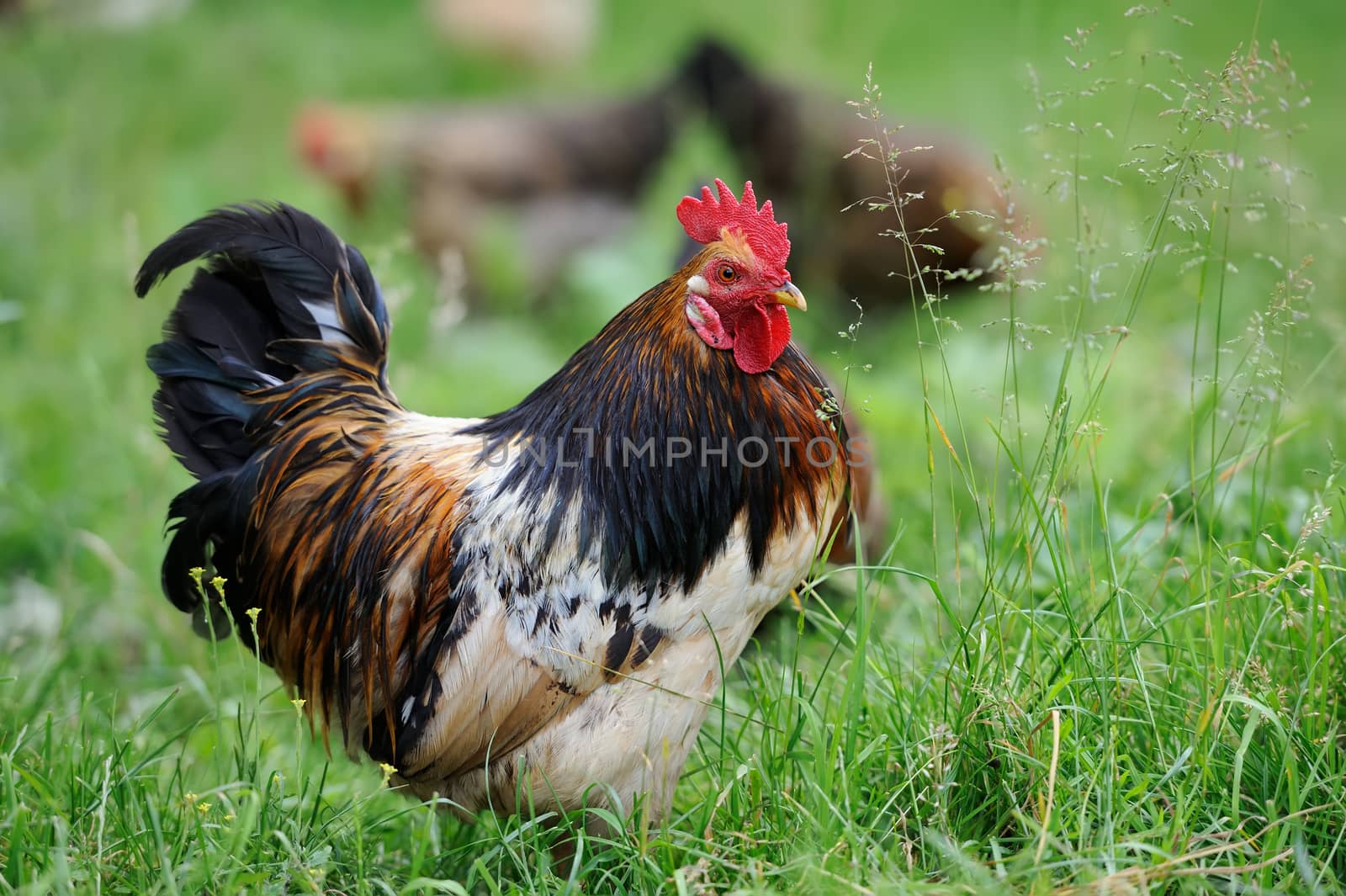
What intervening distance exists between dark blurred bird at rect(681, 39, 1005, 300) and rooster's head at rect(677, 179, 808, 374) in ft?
11.7

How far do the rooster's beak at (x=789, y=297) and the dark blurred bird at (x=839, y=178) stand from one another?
363cm

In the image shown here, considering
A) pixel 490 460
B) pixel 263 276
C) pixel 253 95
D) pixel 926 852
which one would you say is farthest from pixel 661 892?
pixel 253 95

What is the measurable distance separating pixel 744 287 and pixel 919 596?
156 centimetres

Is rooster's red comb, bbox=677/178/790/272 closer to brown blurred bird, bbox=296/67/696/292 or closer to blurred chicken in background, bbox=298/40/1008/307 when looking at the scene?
blurred chicken in background, bbox=298/40/1008/307

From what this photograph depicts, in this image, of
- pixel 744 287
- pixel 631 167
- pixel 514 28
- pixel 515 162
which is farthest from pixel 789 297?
pixel 514 28

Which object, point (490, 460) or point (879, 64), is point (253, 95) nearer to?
point (879, 64)

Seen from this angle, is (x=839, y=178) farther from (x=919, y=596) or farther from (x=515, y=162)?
(x=919, y=596)

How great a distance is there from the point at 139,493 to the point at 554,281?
3.40 metres

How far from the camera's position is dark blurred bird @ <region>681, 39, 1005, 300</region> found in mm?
6160

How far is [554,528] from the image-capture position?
2424mm

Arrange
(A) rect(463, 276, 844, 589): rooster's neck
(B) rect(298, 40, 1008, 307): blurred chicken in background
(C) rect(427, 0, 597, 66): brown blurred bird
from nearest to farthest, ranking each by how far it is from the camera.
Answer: (A) rect(463, 276, 844, 589): rooster's neck, (B) rect(298, 40, 1008, 307): blurred chicken in background, (C) rect(427, 0, 597, 66): brown blurred bird

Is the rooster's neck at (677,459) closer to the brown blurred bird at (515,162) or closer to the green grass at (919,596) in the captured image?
the green grass at (919,596)

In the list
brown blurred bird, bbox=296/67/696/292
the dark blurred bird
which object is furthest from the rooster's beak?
brown blurred bird, bbox=296/67/696/292

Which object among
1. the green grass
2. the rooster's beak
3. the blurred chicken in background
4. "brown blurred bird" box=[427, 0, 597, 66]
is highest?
"brown blurred bird" box=[427, 0, 597, 66]
